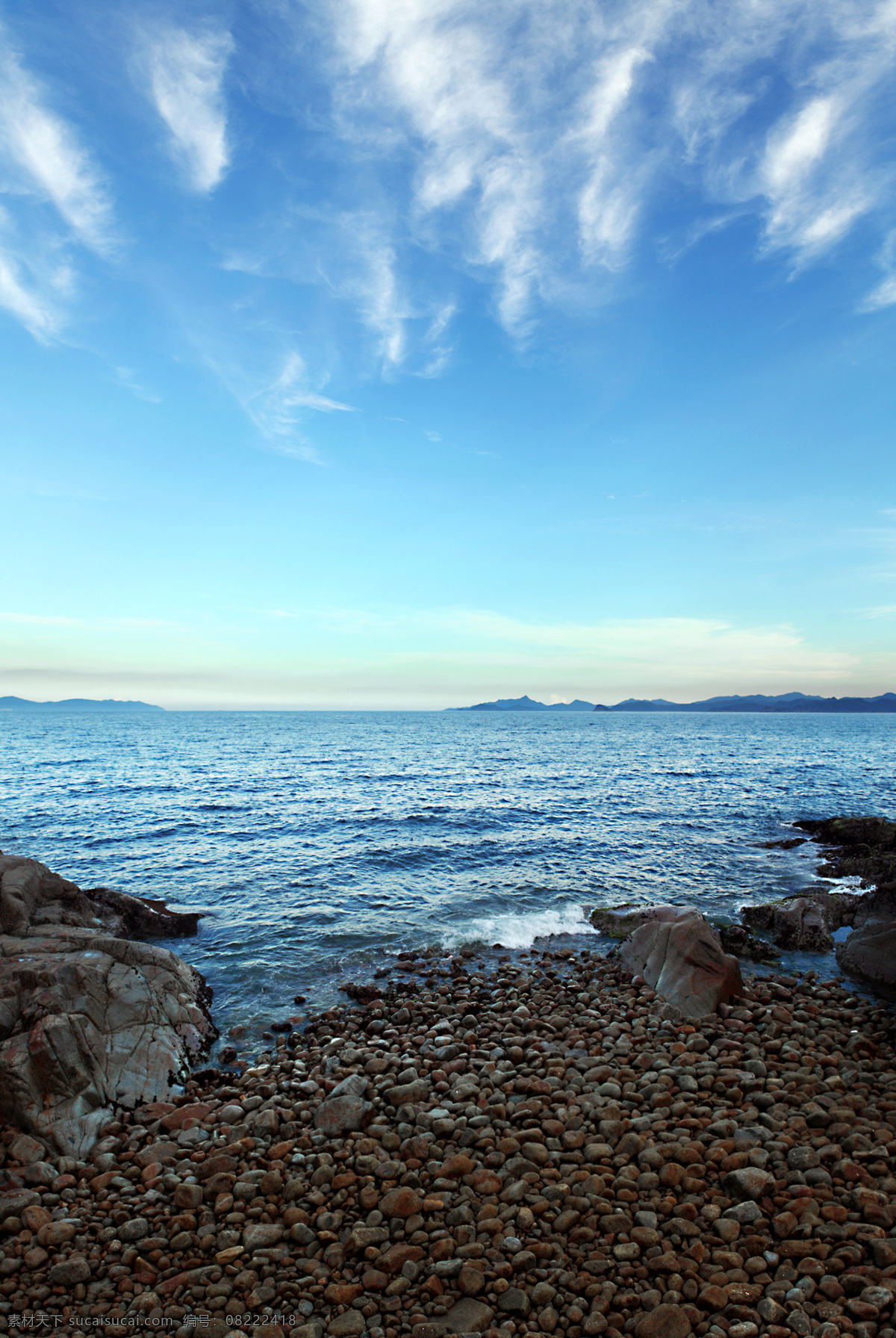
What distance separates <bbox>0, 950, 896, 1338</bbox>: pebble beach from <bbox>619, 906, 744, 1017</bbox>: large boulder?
1263 millimetres

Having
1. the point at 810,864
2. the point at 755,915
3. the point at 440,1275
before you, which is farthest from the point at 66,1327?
the point at 810,864

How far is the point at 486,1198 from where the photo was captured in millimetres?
6328

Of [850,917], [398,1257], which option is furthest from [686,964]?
[850,917]

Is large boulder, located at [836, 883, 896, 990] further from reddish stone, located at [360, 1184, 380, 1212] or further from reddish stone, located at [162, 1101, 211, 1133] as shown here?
reddish stone, located at [162, 1101, 211, 1133]

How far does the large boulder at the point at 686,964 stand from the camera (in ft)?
36.7

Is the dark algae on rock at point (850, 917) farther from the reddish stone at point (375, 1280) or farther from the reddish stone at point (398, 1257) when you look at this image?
the reddish stone at point (375, 1280)

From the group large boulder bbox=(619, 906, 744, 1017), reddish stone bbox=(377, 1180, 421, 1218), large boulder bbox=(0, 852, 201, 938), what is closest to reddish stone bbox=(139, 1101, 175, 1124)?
reddish stone bbox=(377, 1180, 421, 1218)

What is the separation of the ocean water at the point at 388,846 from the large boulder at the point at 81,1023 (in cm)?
166

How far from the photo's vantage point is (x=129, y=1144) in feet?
25.0

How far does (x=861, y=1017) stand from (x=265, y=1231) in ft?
34.6

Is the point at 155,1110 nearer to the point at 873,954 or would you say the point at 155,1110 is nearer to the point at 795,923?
the point at 873,954

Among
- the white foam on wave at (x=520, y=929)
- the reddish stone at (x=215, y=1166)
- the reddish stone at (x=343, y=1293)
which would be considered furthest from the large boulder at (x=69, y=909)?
the reddish stone at (x=343, y=1293)

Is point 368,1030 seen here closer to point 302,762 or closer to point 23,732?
point 302,762

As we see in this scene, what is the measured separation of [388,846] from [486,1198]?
788 inches
